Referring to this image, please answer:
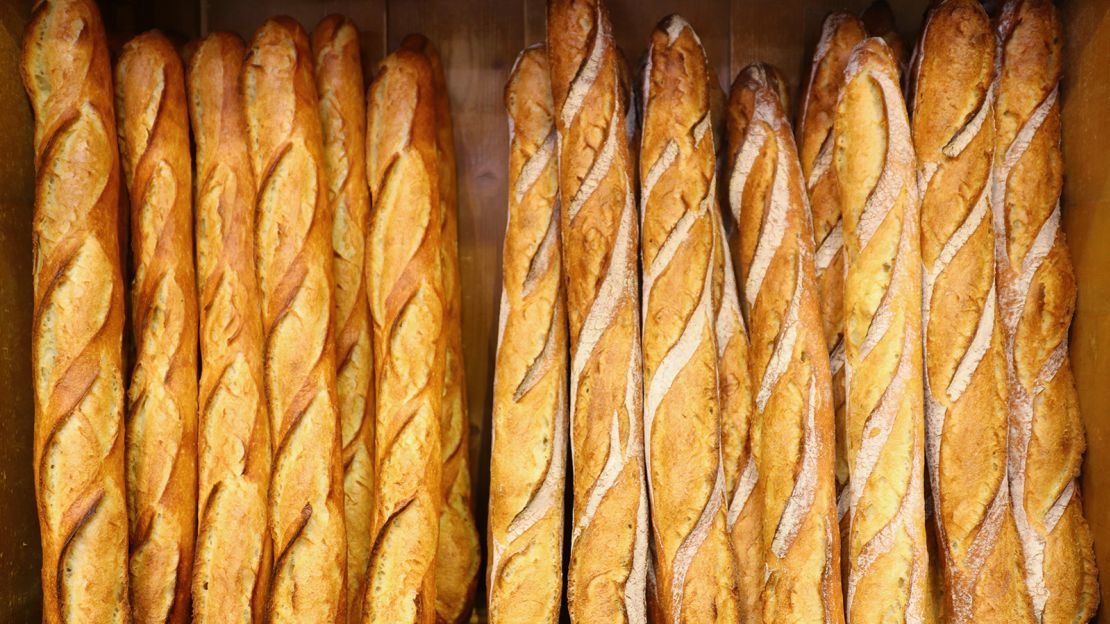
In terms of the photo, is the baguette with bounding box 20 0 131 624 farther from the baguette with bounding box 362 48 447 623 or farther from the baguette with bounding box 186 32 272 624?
the baguette with bounding box 362 48 447 623

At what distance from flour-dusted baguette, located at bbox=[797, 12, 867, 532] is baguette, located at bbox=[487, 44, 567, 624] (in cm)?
49

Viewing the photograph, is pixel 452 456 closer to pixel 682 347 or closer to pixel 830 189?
pixel 682 347

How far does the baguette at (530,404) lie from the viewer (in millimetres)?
1332

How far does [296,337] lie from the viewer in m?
1.31

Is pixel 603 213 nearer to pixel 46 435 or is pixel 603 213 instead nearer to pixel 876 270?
pixel 876 270

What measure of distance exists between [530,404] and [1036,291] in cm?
95

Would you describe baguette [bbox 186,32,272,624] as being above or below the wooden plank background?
below

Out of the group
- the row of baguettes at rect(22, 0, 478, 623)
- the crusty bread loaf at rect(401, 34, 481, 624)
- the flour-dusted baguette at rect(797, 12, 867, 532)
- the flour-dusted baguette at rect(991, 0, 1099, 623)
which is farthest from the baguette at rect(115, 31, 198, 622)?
the flour-dusted baguette at rect(991, 0, 1099, 623)

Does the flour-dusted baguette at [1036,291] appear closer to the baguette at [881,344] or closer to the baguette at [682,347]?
the baguette at [881,344]

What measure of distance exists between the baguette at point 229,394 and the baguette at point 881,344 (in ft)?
3.38

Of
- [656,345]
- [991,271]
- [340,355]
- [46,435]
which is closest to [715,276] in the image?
[656,345]

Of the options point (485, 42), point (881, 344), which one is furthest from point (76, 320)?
point (881, 344)

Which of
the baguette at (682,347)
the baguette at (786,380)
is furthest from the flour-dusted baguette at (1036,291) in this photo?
the baguette at (682,347)

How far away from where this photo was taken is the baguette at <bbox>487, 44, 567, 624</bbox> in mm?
1332
